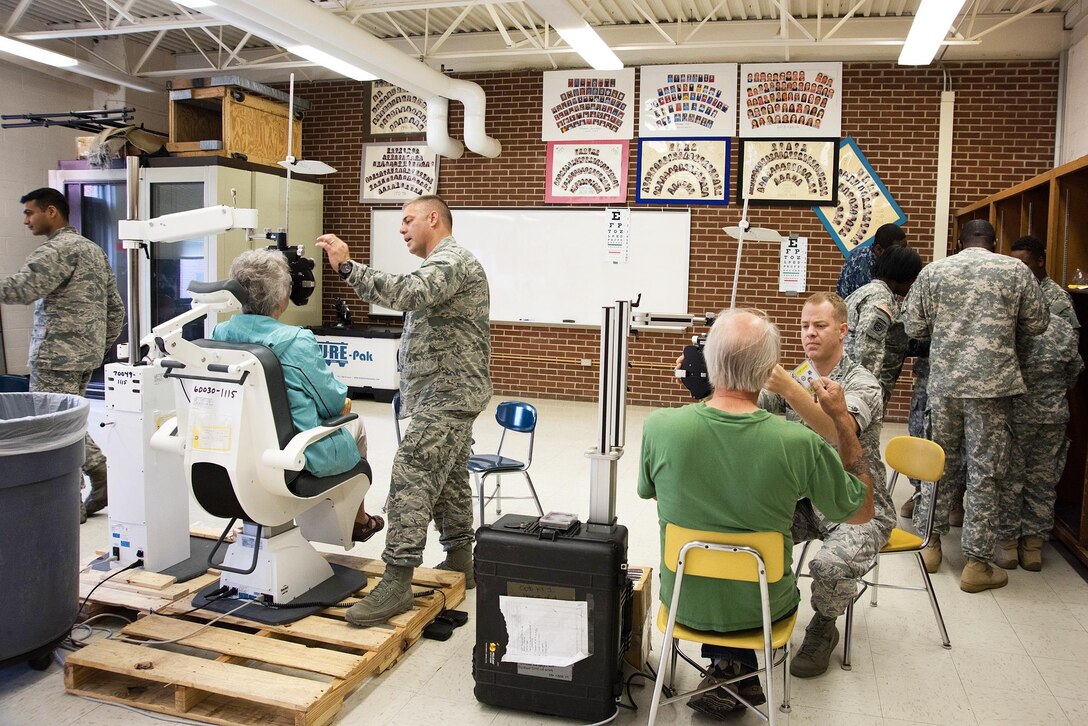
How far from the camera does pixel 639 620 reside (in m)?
2.81

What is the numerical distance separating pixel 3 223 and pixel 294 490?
7056 millimetres

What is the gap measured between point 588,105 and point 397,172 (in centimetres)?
220

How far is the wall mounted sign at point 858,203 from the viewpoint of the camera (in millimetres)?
7777

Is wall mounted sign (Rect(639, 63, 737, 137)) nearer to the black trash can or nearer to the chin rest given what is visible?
the chin rest

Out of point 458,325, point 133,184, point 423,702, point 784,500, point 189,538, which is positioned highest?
point 133,184

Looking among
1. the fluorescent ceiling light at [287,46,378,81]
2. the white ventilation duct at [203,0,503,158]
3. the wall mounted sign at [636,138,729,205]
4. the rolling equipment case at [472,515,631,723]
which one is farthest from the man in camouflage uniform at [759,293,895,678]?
the wall mounted sign at [636,138,729,205]

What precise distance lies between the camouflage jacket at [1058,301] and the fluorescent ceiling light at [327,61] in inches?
198

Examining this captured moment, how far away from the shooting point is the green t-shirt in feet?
7.22

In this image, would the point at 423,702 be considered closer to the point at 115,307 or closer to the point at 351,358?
the point at 115,307

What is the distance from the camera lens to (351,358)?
8.52 metres

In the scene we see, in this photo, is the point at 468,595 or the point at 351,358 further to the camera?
the point at 351,358

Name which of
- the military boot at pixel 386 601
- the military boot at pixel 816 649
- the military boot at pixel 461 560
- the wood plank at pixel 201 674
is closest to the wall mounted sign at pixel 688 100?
the military boot at pixel 461 560

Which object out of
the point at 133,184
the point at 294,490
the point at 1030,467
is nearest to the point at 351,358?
the point at 133,184

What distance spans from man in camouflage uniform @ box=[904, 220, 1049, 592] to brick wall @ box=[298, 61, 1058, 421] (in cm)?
407
